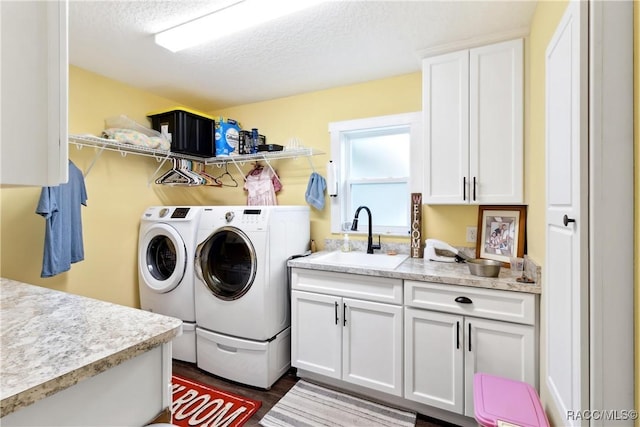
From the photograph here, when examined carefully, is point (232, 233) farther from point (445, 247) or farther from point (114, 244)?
point (445, 247)

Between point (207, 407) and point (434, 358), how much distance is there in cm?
151

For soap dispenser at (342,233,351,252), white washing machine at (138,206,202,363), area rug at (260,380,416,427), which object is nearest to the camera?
area rug at (260,380,416,427)

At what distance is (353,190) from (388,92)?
0.91m

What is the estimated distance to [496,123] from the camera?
187cm

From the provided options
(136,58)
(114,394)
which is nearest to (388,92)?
(136,58)

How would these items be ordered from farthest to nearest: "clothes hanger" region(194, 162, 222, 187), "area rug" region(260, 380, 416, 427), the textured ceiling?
"clothes hanger" region(194, 162, 222, 187), "area rug" region(260, 380, 416, 427), the textured ceiling

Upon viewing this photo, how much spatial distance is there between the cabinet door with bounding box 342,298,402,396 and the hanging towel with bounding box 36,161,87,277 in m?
2.02

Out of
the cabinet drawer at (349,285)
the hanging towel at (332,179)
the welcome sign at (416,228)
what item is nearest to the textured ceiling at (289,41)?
the hanging towel at (332,179)

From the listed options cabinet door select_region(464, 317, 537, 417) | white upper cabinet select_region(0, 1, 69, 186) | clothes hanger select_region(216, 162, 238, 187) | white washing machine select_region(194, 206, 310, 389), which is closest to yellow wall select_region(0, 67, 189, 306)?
clothes hanger select_region(216, 162, 238, 187)

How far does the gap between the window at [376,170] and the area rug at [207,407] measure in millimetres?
1517

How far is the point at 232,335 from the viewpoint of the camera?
2217mm

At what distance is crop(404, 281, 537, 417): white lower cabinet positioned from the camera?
1528 mm

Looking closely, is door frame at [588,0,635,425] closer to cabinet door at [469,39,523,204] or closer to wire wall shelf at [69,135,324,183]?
cabinet door at [469,39,523,204]

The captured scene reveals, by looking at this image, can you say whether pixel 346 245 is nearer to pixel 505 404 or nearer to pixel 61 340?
pixel 505 404
